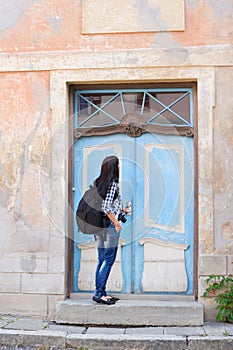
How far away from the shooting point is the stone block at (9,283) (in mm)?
6531

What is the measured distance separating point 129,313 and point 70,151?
7.09 feet

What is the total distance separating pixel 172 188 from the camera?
6.63 metres

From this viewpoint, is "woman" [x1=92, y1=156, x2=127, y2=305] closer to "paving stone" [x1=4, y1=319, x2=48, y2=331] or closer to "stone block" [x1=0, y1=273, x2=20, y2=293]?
"paving stone" [x1=4, y1=319, x2=48, y2=331]

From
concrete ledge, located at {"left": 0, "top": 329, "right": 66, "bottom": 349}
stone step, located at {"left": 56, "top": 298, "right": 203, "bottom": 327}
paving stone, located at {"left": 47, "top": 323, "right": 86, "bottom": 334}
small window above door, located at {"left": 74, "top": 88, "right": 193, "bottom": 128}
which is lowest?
concrete ledge, located at {"left": 0, "top": 329, "right": 66, "bottom": 349}

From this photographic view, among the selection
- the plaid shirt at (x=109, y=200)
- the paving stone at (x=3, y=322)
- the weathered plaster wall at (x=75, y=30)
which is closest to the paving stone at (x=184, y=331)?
the plaid shirt at (x=109, y=200)

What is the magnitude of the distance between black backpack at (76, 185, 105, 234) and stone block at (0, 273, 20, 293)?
1.13m

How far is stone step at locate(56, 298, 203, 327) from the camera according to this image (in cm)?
608

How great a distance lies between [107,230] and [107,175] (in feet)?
2.17

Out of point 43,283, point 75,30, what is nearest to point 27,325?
point 43,283

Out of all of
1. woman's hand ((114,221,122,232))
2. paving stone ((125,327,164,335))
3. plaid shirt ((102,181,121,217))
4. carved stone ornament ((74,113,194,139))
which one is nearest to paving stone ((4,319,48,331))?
paving stone ((125,327,164,335))

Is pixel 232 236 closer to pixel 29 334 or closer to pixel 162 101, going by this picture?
pixel 162 101

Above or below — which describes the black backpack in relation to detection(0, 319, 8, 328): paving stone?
above

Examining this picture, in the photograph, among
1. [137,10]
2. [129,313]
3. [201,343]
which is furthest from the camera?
[137,10]

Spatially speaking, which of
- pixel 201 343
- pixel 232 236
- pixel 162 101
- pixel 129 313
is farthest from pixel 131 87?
Result: pixel 201 343
